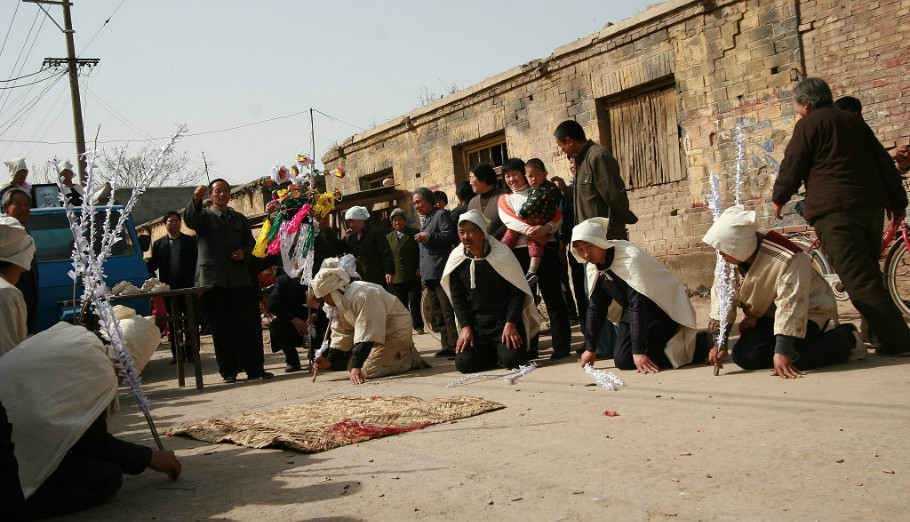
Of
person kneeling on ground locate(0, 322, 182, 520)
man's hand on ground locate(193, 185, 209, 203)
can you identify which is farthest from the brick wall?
person kneeling on ground locate(0, 322, 182, 520)

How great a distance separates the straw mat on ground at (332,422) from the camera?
13.8ft

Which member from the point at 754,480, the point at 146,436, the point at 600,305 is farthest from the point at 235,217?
the point at 754,480

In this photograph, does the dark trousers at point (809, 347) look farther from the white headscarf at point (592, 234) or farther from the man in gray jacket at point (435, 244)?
the man in gray jacket at point (435, 244)

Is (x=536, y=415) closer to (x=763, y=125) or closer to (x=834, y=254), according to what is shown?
(x=834, y=254)

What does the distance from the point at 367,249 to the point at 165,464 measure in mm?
5931

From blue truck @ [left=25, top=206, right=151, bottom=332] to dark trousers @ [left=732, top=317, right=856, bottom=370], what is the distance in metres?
6.88

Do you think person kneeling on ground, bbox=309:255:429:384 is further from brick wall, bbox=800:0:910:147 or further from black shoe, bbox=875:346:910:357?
brick wall, bbox=800:0:910:147

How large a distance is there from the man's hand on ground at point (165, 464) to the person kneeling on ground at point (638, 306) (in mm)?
3115

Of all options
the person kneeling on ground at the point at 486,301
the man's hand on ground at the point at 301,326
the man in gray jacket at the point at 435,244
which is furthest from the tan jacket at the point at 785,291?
the man's hand on ground at the point at 301,326

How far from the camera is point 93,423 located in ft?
10.8

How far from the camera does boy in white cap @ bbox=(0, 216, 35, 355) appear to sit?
11.2ft

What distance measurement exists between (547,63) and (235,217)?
6.14 metres

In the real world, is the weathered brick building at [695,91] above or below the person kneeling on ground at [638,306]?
Answer: above

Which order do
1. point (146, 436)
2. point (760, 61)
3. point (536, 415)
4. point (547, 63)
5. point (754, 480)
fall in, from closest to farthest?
point (754, 480) < point (536, 415) < point (146, 436) < point (760, 61) < point (547, 63)
